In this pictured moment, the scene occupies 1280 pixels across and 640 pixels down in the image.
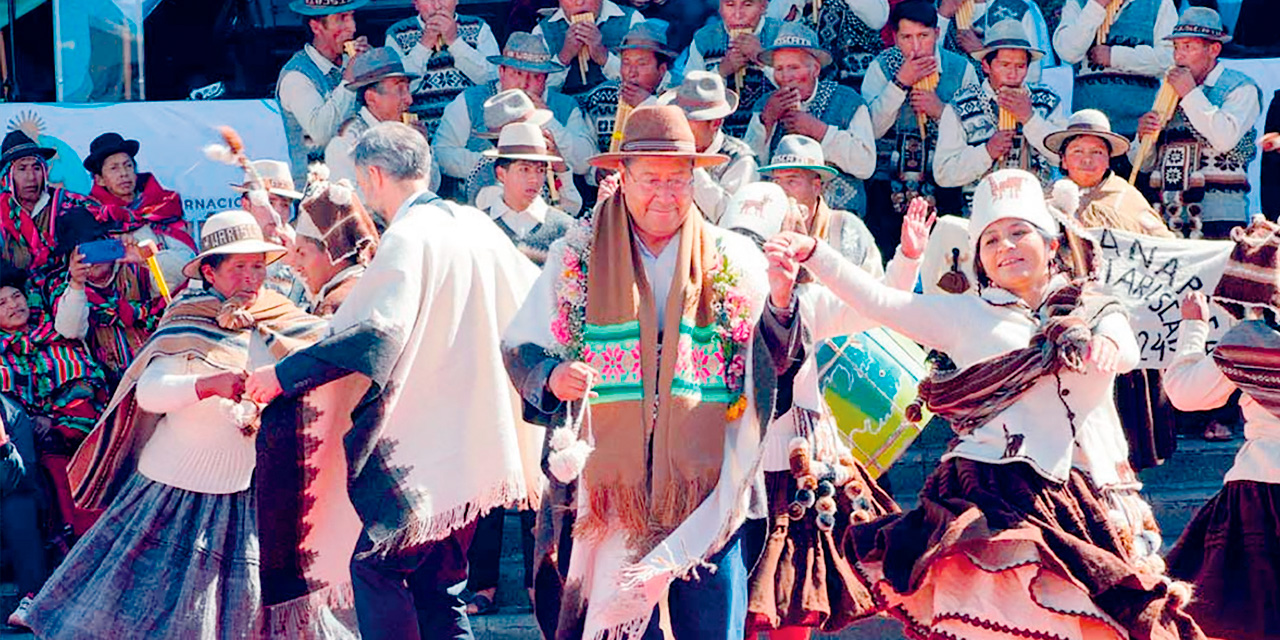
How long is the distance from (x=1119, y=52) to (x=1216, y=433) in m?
2.06

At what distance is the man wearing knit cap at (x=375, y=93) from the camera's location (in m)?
10.3

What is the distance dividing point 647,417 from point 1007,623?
129cm

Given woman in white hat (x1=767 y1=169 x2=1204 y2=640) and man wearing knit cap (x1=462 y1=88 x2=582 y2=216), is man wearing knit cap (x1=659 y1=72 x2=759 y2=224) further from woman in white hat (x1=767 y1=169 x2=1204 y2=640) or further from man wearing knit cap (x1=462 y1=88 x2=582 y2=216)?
woman in white hat (x1=767 y1=169 x2=1204 y2=640)

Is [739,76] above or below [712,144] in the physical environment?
above

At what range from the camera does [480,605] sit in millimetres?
8484

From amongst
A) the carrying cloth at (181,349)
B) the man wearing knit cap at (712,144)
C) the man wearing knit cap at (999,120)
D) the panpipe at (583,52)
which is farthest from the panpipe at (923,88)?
the carrying cloth at (181,349)

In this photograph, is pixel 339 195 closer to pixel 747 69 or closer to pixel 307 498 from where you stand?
pixel 307 498

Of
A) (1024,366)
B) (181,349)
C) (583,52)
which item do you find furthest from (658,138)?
(583,52)

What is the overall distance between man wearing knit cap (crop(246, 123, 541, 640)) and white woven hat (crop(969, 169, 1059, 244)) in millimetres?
1517

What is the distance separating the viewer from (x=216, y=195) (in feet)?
36.1

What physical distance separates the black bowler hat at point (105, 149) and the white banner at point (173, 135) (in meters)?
0.24

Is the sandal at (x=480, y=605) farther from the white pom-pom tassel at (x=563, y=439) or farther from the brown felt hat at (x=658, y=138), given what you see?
the brown felt hat at (x=658, y=138)

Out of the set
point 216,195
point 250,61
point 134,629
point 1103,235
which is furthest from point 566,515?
point 250,61

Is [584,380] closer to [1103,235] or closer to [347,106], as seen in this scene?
[1103,235]
